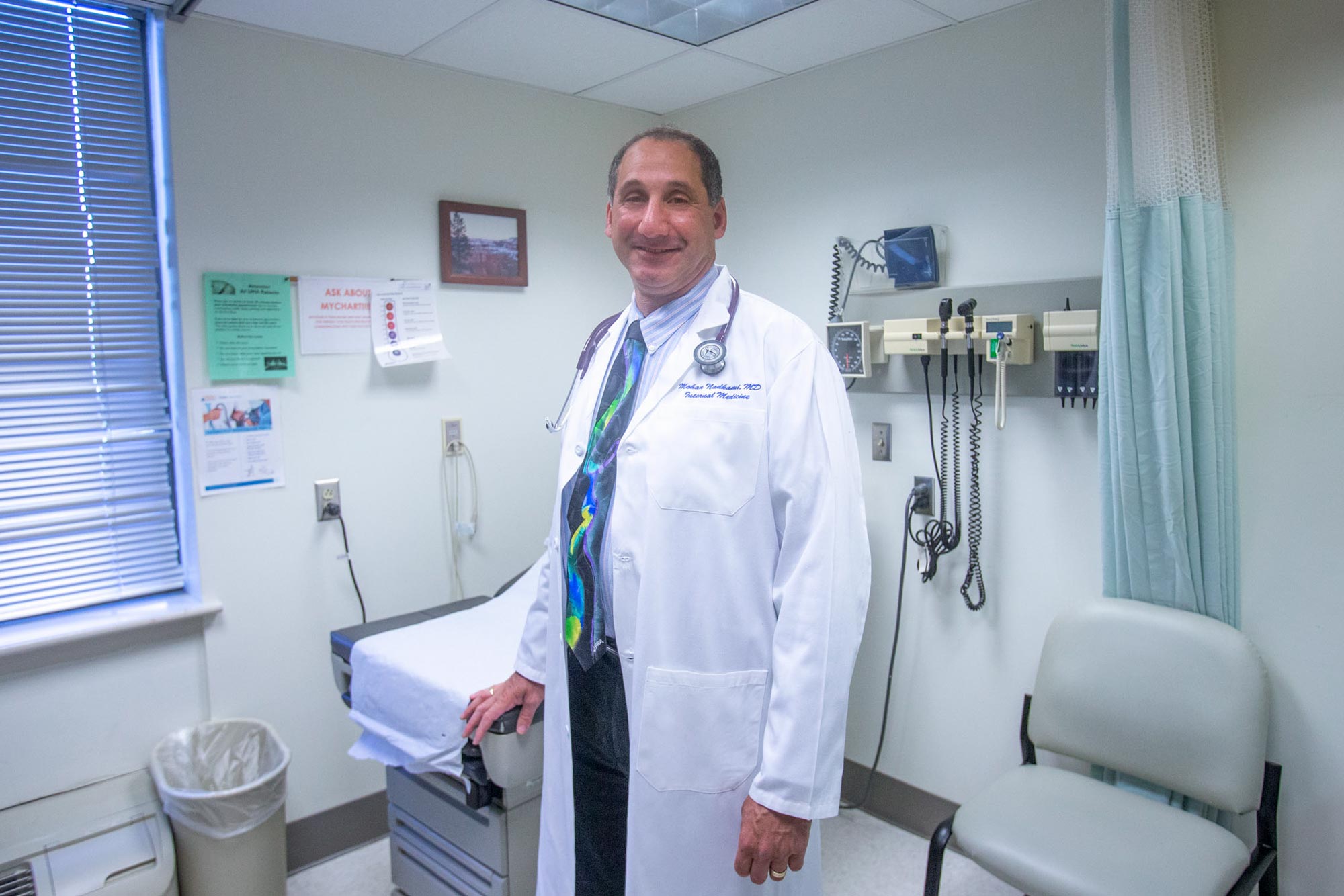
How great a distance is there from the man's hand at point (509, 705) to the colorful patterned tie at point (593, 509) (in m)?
0.29

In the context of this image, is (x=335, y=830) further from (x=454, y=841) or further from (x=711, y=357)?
(x=711, y=357)

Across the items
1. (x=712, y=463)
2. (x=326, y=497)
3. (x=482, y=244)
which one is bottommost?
(x=326, y=497)

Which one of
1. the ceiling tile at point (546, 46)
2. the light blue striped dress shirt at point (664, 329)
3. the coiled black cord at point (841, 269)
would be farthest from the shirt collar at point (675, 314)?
the coiled black cord at point (841, 269)

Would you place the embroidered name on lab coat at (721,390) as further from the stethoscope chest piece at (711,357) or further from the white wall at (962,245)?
the white wall at (962,245)

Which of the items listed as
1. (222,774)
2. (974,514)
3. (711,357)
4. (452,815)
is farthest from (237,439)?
(974,514)

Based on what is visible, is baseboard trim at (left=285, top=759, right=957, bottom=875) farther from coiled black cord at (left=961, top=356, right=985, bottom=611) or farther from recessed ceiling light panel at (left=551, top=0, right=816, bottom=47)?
recessed ceiling light panel at (left=551, top=0, right=816, bottom=47)

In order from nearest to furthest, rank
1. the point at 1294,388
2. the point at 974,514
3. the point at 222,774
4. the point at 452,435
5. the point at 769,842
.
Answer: the point at 769,842
the point at 1294,388
the point at 222,774
the point at 974,514
the point at 452,435

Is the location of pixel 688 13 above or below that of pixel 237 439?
above

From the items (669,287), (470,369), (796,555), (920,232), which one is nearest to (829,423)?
(796,555)

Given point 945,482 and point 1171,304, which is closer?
point 1171,304

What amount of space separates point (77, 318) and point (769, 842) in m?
1.97

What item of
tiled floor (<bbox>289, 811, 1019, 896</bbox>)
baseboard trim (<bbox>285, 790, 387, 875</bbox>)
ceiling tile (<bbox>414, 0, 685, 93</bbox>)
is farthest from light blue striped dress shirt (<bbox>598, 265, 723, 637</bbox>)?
baseboard trim (<bbox>285, 790, 387, 875</bbox>)

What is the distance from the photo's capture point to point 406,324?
2.53 metres

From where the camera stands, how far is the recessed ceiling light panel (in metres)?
2.09
